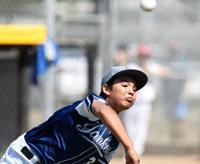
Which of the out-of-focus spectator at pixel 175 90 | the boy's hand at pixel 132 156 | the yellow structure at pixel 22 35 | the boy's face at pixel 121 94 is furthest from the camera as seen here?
the out-of-focus spectator at pixel 175 90

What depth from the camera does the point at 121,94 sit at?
4.72 m

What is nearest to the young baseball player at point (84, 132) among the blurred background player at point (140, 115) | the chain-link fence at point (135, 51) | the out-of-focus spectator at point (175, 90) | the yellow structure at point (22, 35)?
the yellow structure at point (22, 35)

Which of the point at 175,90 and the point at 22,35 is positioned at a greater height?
the point at 22,35

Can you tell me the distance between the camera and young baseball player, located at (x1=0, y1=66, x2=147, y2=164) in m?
4.73

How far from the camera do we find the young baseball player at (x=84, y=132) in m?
4.73

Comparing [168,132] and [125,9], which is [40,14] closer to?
[125,9]

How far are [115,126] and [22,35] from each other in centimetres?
457

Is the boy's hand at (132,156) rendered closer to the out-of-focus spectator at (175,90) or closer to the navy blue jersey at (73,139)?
the navy blue jersey at (73,139)

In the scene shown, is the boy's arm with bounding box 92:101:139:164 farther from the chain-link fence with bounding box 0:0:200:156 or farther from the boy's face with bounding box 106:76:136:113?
the chain-link fence with bounding box 0:0:200:156

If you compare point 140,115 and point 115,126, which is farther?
point 140,115

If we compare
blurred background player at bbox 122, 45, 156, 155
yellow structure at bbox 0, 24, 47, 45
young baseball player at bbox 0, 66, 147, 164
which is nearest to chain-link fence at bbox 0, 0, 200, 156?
blurred background player at bbox 122, 45, 156, 155

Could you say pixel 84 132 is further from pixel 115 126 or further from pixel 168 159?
pixel 168 159

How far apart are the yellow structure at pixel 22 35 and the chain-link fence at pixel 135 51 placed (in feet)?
2.94

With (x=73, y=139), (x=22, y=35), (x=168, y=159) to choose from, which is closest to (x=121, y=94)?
(x=73, y=139)
